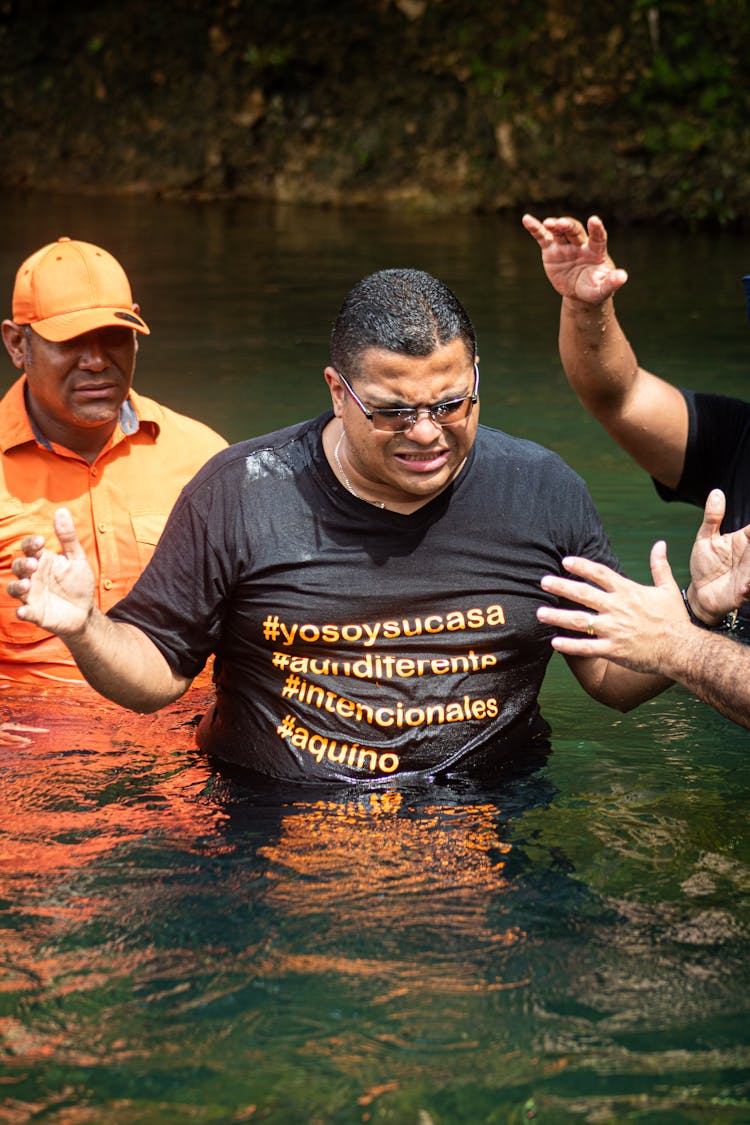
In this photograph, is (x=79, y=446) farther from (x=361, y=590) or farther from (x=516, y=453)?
(x=516, y=453)

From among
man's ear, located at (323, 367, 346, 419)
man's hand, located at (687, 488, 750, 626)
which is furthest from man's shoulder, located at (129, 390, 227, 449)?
man's hand, located at (687, 488, 750, 626)

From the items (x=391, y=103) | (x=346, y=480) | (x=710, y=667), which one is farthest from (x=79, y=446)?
(x=391, y=103)

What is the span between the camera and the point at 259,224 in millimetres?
16922

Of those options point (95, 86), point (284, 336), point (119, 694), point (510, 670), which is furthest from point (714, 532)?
point (95, 86)

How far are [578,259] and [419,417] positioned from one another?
1008 millimetres

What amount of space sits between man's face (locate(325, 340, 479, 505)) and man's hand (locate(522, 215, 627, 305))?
0.69 m

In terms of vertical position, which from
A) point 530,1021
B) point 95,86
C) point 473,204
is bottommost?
point 530,1021

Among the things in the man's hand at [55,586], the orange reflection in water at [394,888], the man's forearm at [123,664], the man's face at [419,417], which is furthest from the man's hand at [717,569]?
the man's hand at [55,586]

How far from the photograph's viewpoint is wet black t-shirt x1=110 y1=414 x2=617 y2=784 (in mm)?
4109

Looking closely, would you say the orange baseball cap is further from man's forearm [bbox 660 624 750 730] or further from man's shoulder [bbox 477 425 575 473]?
man's forearm [bbox 660 624 750 730]

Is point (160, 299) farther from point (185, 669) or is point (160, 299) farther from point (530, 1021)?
point (530, 1021)

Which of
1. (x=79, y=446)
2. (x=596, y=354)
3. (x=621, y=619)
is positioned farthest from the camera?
(x=79, y=446)

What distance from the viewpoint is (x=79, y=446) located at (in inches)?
209

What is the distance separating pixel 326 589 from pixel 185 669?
399mm
